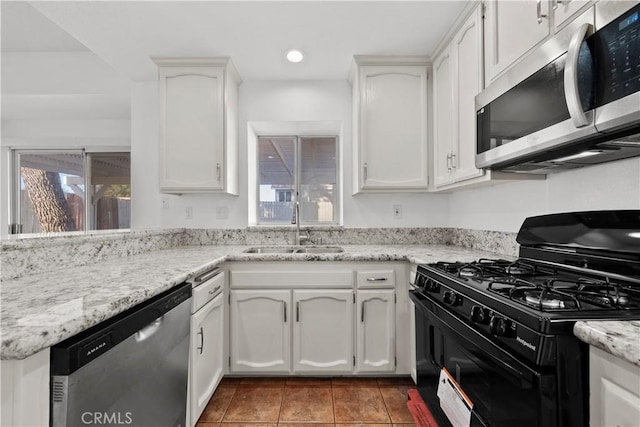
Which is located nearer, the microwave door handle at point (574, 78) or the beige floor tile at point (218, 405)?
the microwave door handle at point (574, 78)

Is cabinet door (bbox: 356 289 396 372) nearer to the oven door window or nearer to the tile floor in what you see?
the tile floor

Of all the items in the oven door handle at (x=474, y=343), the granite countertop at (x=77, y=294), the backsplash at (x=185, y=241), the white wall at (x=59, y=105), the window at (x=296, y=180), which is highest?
the white wall at (x=59, y=105)

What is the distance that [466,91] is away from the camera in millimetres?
1793

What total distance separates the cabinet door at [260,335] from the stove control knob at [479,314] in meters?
1.21

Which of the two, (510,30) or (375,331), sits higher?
(510,30)

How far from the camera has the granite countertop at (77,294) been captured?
0.67 metres

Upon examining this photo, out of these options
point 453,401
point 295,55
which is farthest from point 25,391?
point 295,55

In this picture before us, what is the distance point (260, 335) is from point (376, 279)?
2.72 feet

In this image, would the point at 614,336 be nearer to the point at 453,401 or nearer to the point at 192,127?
the point at 453,401

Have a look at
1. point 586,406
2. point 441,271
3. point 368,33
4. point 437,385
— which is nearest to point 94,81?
point 368,33

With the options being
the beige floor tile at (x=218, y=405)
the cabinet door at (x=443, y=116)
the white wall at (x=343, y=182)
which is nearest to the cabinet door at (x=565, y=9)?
the cabinet door at (x=443, y=116)

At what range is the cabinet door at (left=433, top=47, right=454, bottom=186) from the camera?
2.02 metres

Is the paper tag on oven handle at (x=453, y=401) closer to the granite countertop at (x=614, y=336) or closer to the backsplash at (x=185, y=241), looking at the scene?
the granite countertop at (x=614, y=336)

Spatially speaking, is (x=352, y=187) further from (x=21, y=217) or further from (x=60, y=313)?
(x=21, y=217)
